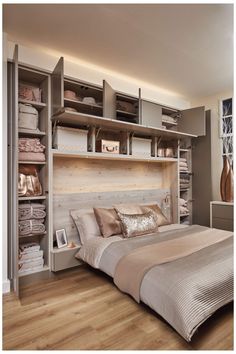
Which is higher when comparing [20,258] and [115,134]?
[115,134]

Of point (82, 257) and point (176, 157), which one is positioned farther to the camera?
point (176, 157)

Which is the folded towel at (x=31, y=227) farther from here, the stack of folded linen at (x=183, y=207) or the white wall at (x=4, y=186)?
the stack of folded linen at (x=183, y=207)

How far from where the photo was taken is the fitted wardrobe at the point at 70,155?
2.36m

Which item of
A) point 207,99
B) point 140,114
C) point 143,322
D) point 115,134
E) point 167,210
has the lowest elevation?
point 143,322

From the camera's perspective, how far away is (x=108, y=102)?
9.10ft

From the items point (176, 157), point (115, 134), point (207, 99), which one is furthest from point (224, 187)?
point (115, 134)

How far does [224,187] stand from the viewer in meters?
3.67

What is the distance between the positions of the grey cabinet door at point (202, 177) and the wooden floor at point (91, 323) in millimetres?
2331

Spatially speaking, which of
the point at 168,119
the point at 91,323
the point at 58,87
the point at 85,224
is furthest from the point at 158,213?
the point at 58,87

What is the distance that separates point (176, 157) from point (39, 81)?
95.2 inches

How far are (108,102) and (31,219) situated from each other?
5.27 ft

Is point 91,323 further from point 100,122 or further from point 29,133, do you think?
point 100,122

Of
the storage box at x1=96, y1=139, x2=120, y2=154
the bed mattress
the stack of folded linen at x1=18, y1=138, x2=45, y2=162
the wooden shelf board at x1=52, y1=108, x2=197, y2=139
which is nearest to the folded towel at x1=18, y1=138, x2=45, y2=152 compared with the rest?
the stack of folded linen at x1=18, y1=138, x2=45, y2=162

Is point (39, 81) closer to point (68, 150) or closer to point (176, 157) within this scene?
point (68, 150)
